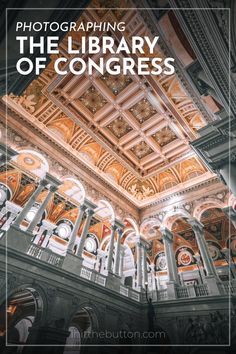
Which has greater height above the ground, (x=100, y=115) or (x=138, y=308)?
(x=100, y=115)

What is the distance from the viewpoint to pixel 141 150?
587 inches

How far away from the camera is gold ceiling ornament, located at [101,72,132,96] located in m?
11.1

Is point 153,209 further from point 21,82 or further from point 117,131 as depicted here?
point 21,82

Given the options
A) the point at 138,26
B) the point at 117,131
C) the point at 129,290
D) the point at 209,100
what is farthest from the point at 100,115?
the point at 129,290

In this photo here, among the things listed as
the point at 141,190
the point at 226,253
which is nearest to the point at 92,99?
the point at 141,190

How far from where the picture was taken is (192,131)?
498 inches

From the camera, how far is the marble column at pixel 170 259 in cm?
1234

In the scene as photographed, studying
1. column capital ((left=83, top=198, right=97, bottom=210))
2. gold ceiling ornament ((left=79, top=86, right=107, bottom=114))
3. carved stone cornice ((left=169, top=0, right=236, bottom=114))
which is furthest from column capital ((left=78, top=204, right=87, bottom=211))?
carved stone cornice ((left=169, top=0, right=236, bottom=114))

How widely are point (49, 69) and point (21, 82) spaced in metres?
5.88

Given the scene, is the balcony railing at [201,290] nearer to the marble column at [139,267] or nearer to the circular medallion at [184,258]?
the marble column at [139,267]

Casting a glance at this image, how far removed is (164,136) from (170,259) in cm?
799

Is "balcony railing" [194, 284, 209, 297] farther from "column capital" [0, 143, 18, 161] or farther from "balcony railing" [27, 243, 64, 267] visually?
"column capital" [0, 143, 18, 161]

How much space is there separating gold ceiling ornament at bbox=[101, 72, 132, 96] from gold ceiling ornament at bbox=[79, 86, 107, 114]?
32.0 inches

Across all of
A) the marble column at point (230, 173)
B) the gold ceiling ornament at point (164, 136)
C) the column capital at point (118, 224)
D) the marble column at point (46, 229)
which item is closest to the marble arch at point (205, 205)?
the gold ceiling ornament at point (164, 136)
